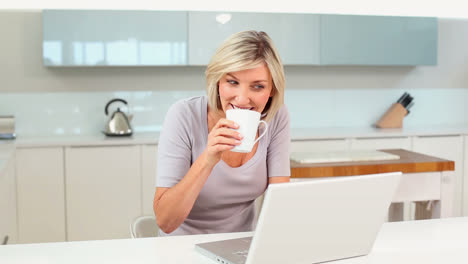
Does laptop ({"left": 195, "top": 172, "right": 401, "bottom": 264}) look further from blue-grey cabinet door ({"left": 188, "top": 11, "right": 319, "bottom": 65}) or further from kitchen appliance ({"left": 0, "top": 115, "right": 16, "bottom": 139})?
kitchen appliance ({"left": 0, "top": 115, "right": 16, "bottom": 139})

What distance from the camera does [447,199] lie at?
2.98 meters

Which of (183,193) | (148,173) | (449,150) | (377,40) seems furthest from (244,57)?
(449,150)

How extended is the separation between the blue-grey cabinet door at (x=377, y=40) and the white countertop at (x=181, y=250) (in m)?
2.82

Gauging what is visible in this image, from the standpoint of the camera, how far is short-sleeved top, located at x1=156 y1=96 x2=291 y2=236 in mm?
1845

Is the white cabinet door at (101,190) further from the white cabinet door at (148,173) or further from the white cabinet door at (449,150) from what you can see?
the white cabinet door at (449,150)

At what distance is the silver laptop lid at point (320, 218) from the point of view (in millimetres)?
1181

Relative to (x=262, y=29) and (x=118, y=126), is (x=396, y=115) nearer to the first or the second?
(x=262, y=29)

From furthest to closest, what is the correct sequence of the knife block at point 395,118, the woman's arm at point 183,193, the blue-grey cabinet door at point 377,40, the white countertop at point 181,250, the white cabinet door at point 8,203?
the knife block at point 395,118, the blue-grey cabinet door at point 377,40, the white cabinet door at point 8,203, the woman's arm at point 183,193, the white countertop at point 181,250

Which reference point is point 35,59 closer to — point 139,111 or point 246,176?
point 139,111

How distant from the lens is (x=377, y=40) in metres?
4.34

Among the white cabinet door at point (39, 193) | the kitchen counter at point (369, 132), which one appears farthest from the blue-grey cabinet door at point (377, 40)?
the white cabinet door at point (39, 193)

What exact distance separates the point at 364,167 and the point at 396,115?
1855mm

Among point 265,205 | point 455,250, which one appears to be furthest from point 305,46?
point 265,205

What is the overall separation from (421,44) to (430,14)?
1.62 feet
